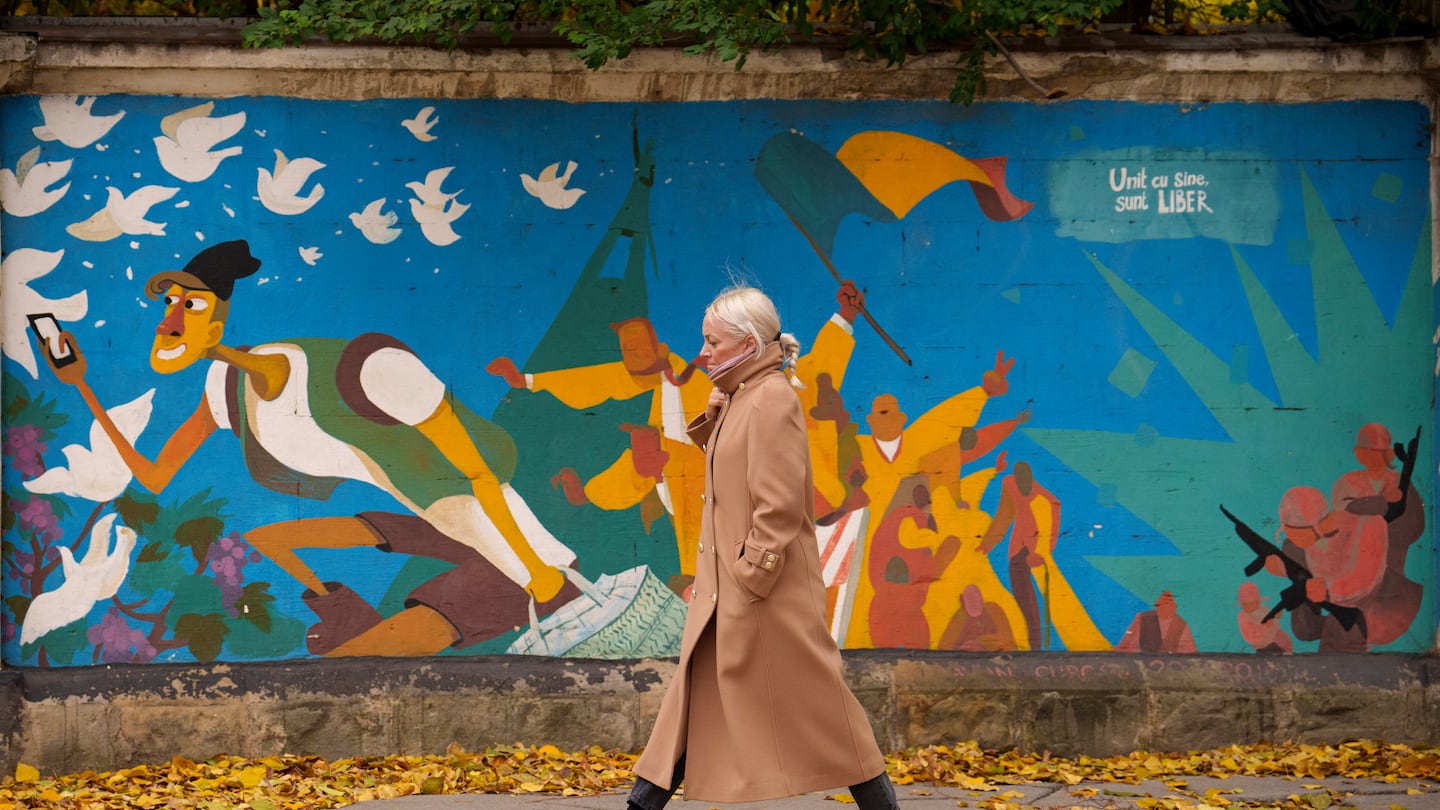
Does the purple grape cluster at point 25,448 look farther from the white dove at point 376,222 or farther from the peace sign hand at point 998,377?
the peace sign hand at point 998,377

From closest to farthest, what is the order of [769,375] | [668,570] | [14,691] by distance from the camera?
[769,375]
[14,691]
[668,570]

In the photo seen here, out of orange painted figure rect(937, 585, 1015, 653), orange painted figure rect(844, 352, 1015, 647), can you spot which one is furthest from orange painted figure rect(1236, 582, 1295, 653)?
orange painted figure rect(844, 352, 1015, 647)

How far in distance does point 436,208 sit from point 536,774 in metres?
2.72

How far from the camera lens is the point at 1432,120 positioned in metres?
6.85

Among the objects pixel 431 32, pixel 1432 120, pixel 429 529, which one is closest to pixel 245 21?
pixel 431 32

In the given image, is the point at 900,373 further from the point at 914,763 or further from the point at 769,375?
the point at 769,375

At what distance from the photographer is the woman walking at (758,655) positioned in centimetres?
436

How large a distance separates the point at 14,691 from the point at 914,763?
415 centimetres

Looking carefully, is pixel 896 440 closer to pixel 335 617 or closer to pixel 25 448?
pixel 335 617

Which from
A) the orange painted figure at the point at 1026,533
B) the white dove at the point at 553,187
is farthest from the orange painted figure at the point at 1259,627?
the white dove at the point at 553,187

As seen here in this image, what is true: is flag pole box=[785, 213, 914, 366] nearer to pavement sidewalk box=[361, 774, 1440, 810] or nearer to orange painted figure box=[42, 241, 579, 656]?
orange painted figure box=[42, 241, 579, 656]

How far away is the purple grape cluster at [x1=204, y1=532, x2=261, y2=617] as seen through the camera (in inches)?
263

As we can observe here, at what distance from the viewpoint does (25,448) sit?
21.6ft

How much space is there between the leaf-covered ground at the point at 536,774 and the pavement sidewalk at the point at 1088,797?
5 centimetres
